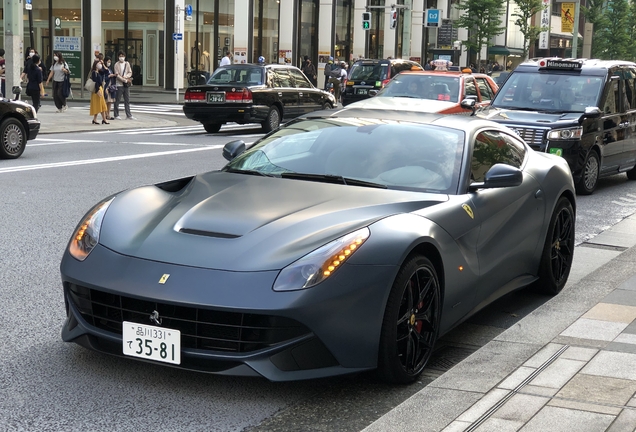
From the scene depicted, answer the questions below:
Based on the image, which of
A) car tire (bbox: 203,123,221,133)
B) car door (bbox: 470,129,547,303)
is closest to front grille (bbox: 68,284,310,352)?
car door (bbox: 470,129,547,303)

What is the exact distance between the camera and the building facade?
43.9 m

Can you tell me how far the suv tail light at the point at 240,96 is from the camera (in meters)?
22.3

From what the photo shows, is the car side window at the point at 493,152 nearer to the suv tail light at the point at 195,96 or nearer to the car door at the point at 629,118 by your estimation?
the car door at the point at 629,118

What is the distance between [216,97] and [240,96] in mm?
587

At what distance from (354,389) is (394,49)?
60.8m

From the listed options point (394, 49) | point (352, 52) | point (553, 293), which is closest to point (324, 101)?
point (553, 293)

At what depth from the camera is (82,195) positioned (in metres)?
11.3

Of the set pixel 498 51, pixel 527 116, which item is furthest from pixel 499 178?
pixel 498 51

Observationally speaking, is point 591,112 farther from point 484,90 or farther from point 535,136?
point 484,90

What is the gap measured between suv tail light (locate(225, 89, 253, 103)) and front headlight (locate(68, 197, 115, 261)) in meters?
17.3

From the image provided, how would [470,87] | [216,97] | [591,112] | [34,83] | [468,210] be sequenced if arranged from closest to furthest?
[468,210]
[591,112]
[470,87]
[216,97]
[34,83]

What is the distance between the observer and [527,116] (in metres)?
13.0

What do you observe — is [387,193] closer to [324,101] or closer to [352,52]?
[324,101]

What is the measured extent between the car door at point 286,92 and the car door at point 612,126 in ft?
36.0
